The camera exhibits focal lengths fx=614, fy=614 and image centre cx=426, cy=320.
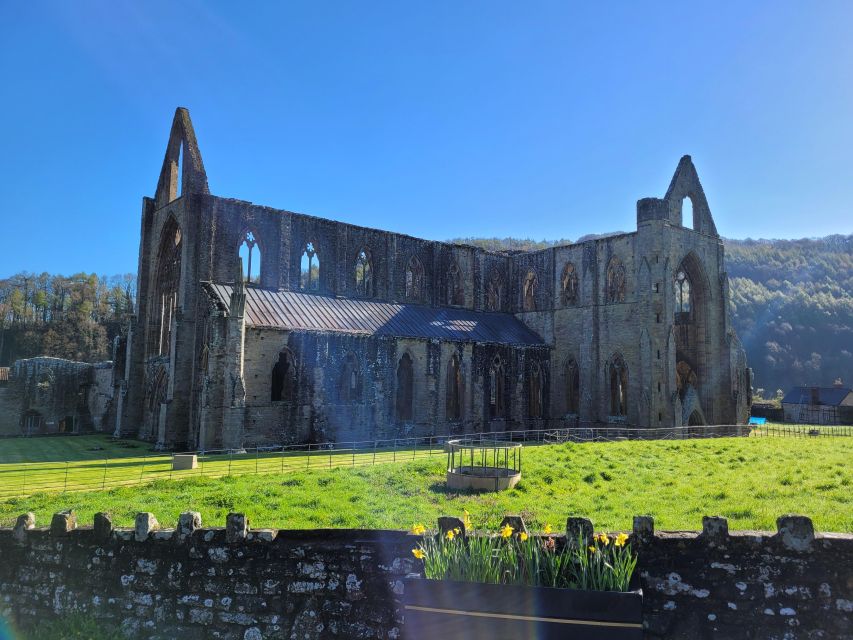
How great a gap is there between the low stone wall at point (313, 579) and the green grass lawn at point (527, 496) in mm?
2691

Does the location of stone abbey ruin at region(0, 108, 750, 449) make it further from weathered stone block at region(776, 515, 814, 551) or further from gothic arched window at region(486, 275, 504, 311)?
weathered stone block at region(776, 515, 814, 551)

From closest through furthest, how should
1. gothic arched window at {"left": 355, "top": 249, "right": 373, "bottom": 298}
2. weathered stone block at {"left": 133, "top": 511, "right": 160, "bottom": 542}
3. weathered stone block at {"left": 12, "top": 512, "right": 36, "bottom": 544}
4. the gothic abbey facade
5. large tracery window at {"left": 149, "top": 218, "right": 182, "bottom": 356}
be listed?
1. weathered stone block at {"left": 133, "top": 511, "right": 160, "bottom": 542}
2. weathered stone block at {"left": 12, "top": 512, "right": 36, "bottom": 544}
3. the gothic abbey facade
4. large tracery window at {"left": 149, "top": 218, "right": 182, "bottom": 356}
5. gothic arched window at {"left": 355, "top": 249, "right": 373, "bottom": 298}

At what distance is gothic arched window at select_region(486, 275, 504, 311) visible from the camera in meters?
43.5

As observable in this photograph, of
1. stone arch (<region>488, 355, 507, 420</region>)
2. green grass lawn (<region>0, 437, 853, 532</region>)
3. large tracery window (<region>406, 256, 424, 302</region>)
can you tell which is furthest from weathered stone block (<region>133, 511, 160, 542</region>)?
large tracery window (<region>406, 256, 424, 302</region>)

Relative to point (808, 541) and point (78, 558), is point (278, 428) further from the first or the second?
point (808, 541)

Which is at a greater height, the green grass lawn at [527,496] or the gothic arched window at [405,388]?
the gothic arched window at [405,388]

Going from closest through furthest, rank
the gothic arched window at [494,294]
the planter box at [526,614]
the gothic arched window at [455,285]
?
the planter box at [526,614] → the gothic arched window at [455,285] → the gothic arched window at [494,294]

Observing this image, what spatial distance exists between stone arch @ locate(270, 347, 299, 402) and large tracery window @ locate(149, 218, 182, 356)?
26.0 ft

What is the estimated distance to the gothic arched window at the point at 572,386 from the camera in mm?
39656

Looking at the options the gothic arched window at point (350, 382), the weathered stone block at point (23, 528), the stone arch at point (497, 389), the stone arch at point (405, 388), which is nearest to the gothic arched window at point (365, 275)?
the stone arch at point (405, 388)

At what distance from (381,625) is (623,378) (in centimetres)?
3368

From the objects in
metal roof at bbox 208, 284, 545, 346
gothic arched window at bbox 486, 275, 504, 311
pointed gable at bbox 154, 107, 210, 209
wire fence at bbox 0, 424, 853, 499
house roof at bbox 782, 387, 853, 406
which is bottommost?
wire fence at bbox 0, 424, 853, 499

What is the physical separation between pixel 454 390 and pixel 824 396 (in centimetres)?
4702

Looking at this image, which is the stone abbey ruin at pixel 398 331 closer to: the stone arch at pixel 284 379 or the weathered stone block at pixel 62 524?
the stone arch at pixel 284 379
